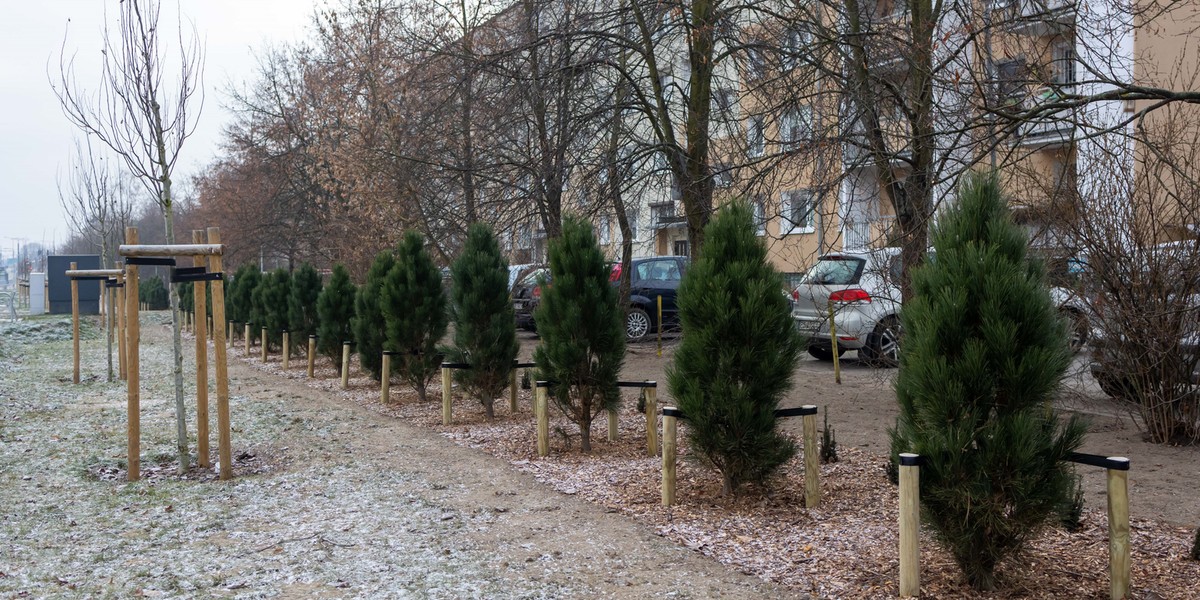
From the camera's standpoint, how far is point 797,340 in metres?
6.92

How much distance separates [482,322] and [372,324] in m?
3.99

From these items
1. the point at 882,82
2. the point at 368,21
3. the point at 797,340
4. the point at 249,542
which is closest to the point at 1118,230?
the point at 882,82

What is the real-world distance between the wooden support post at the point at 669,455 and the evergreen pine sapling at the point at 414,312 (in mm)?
6731

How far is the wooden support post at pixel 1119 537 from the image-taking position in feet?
15.2

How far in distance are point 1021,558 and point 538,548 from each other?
2494mm

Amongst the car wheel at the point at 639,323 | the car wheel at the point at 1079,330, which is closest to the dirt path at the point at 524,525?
the car wheel at the point at 1079,330

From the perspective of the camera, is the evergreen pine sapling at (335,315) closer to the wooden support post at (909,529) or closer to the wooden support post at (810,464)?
the wooden support post at (810,464)

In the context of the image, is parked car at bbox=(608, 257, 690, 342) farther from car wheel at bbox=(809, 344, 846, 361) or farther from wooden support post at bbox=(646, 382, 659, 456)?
wooden support post at bbox=(646, 382, 659, 456)

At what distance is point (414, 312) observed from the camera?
1324cm

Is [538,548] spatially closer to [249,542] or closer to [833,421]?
[249,542]

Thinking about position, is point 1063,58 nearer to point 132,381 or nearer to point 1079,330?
point 1079,330

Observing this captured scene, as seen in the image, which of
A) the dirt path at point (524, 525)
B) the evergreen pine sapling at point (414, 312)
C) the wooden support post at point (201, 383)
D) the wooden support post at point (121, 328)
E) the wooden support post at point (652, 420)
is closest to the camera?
the dirt path at point (524, 525)

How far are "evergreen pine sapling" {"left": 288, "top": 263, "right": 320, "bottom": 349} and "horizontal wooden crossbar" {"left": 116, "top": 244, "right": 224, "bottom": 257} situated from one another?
11.4 m

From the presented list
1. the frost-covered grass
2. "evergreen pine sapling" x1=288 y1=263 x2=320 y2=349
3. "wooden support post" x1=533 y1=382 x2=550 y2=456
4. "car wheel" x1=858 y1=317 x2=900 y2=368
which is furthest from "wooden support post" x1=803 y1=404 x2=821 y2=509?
"evergreen pine sapling" x1=288 y1=263 x2=320 y2=349
